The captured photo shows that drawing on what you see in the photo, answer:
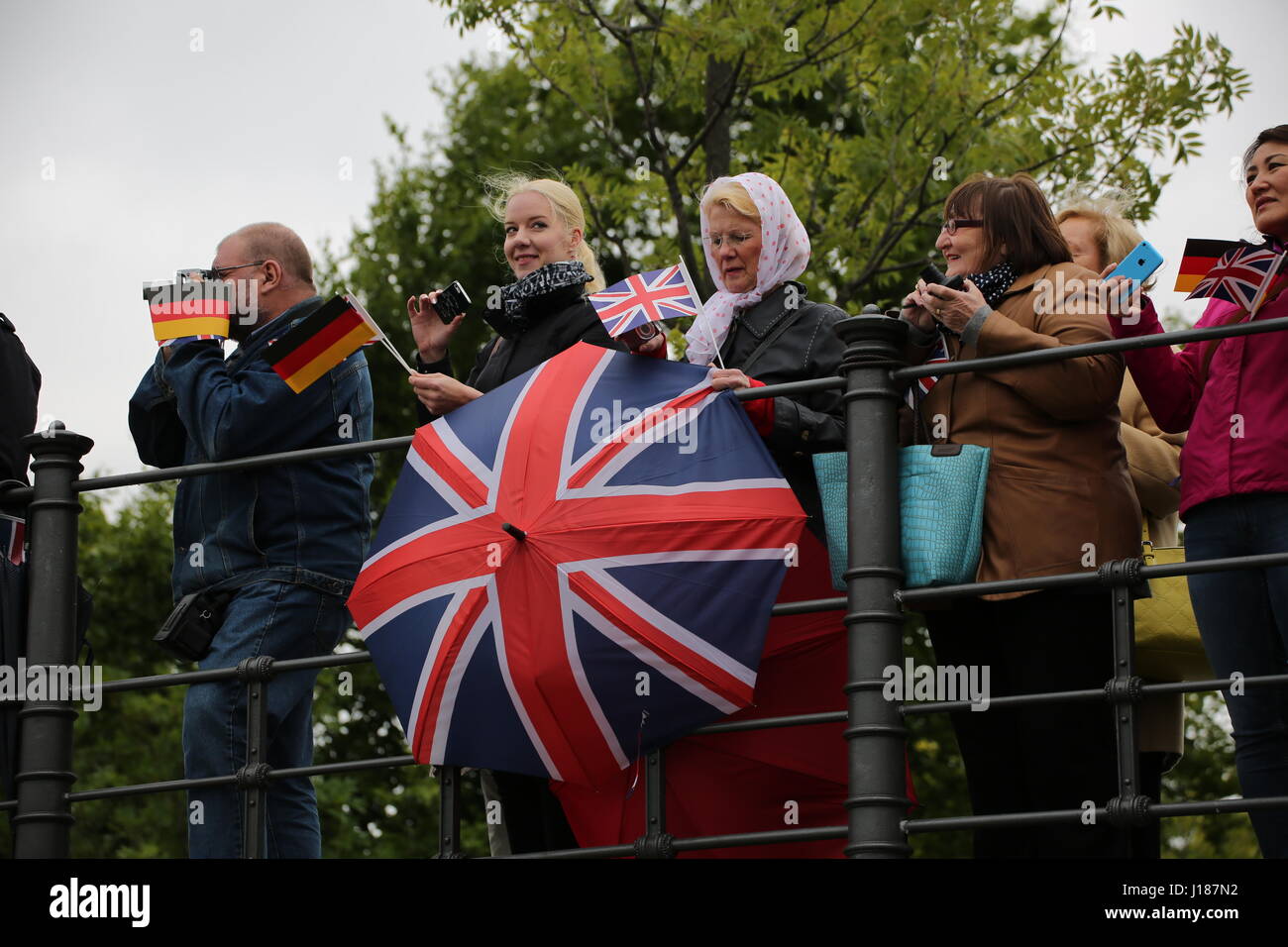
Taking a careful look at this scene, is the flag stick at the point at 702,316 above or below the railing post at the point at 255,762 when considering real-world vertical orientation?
above

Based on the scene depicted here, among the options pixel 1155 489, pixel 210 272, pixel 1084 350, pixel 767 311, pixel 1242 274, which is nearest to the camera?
pixel 1084 350

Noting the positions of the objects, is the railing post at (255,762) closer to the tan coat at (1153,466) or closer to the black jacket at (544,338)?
the black jacket at (544,338)

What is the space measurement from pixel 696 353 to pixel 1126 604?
1697 millimetres

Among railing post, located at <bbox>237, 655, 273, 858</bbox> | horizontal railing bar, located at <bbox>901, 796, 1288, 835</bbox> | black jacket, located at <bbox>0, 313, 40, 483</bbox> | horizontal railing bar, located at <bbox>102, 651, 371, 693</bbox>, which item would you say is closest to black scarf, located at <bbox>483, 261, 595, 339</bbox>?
horizontal railing bar, located at <bbox>102, 651, 371, 693</bbox>

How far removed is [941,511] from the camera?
544cm

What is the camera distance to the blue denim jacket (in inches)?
252

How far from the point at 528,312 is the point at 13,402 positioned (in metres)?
1.89

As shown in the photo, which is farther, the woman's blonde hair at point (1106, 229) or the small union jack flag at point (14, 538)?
the small union jack flag at point (14, 538)

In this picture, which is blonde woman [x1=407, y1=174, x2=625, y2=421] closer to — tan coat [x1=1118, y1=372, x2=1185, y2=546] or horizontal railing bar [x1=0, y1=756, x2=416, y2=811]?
horizontal railing bar [x1=0, y1=756, x2=416, y2=811]

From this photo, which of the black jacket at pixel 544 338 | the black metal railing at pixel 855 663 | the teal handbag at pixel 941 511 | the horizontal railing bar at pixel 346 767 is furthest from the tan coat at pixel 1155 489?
the horizontal railing bar at pixel 346 767

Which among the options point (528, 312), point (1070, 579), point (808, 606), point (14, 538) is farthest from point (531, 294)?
point (1070, 579)

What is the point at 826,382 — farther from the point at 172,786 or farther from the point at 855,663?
the point at 172,786

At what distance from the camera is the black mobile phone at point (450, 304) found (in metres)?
6.33
